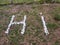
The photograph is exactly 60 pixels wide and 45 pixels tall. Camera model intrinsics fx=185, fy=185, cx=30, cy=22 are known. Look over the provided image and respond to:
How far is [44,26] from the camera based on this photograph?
23.5ft

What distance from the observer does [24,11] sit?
848 centimetres

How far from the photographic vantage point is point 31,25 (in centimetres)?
730

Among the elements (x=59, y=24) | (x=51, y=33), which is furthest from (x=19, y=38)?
(x=59, y=24)

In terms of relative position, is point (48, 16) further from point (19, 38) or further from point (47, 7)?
point (19, 38)

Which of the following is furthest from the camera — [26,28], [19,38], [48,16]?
[48,16]

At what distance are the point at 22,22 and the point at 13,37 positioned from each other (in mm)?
1143

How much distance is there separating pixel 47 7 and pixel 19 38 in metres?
2.84

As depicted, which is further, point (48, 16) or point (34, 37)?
point (48, 16)

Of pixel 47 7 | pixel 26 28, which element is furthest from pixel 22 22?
pixel 47 7

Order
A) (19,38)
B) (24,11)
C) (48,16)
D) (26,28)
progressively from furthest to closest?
Answer: 1. (24,11)
2. (48,16)
3. (26,28)
4. (19,38)

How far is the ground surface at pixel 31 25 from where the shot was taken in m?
6.37

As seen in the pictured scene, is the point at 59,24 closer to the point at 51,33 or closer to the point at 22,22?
the point at 51,33

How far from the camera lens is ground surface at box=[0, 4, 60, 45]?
6.37 meters

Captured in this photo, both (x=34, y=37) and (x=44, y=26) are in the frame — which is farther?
(x=44, y=26)
